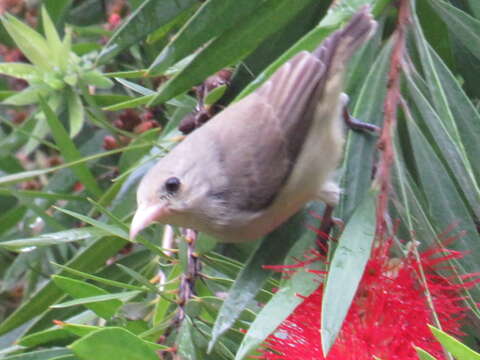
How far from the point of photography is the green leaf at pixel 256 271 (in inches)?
66.4

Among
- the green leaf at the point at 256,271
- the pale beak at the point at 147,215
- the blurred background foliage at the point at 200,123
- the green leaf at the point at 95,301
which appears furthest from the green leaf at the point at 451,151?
the green leaf at the point at 95,301

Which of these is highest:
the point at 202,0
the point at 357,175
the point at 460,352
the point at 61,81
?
the point at 202,0

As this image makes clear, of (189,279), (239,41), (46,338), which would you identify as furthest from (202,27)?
(46,338)

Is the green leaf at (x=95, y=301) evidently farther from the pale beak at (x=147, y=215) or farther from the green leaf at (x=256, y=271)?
the green leaf at (x=256, y=271)

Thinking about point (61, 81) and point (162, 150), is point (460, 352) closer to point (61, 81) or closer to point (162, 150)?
point (162, 150)

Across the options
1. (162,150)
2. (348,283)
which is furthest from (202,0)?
(348,283)

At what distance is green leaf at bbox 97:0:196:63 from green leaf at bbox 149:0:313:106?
0.42 ft

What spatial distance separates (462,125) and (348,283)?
1.75ft

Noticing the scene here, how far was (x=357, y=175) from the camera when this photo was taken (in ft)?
6.15

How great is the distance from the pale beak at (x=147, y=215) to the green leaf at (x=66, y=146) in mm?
487

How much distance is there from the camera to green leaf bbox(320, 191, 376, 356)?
4.84ft

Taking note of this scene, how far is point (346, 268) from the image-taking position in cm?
157

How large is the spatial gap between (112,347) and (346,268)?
1.40 ft

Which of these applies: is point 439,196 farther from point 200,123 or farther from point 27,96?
point 27,96
